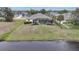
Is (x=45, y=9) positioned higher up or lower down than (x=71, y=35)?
higher up

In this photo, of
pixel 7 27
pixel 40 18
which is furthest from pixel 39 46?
pixel 7 27

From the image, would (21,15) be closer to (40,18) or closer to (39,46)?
(40,18)

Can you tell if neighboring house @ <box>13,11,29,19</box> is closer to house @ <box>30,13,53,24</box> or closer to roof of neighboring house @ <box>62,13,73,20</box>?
house @ <box>30,13,53,24</box>

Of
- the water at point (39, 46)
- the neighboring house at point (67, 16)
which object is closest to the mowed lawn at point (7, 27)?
the water at point (39, 46)

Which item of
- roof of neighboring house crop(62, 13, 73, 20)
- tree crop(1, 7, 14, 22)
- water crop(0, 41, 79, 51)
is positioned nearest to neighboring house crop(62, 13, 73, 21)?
roof of neighboring house crop(62, 13, 73, 20)

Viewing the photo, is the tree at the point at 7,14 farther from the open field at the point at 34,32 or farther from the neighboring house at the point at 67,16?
the neighboring house at the point at 67,16
